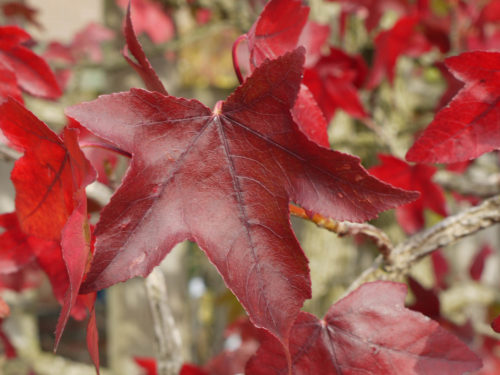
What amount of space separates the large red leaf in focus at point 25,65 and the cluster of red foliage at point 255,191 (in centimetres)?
12

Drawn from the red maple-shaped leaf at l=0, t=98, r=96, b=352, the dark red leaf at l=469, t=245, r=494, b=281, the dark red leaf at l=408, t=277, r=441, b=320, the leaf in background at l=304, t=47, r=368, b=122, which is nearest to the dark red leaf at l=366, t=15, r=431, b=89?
the leaf in background at l=304, t=47, r=368, b=122

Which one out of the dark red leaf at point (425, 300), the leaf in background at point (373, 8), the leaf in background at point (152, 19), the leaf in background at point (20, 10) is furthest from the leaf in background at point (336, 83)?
the leaf in background at point (152, 19)

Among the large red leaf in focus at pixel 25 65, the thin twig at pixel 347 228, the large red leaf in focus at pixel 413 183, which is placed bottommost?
the large red leaf in focus at pixel 413 183

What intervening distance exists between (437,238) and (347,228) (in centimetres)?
10

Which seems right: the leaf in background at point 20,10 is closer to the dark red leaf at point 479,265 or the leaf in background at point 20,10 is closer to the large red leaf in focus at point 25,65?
the large red leaf in focus at point 25,65

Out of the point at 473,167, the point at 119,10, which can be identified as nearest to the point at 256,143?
the point at 473,167

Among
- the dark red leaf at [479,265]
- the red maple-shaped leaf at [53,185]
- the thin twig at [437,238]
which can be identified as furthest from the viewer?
the dark red leaf at [479,265]

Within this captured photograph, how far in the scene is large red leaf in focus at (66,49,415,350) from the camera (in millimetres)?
248

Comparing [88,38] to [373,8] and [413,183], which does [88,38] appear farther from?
[413,183]

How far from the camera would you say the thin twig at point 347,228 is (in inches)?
12.1

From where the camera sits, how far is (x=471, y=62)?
0.29 meters

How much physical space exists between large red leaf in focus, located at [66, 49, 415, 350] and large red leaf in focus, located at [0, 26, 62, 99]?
0.21 metres

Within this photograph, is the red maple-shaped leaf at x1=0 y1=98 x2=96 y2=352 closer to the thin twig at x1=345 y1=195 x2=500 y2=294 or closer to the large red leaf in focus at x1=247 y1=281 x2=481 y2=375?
the large red leaf in focus at x1=247 y1=281 x2=481 y2=375

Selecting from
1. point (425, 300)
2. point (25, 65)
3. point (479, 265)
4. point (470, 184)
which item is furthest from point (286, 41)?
point (479, 265)
